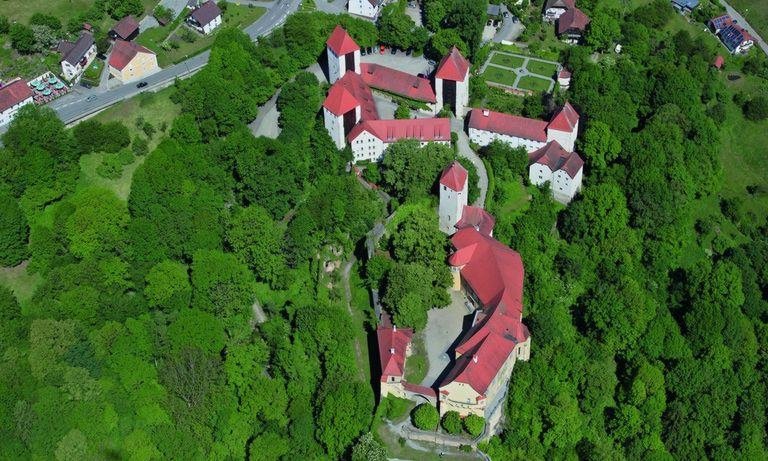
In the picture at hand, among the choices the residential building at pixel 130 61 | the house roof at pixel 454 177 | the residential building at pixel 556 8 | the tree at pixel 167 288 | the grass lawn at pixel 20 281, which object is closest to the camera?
the tree at pixel 167 288

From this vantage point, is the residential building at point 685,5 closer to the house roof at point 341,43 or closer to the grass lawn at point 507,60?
the grass lawn at point 507,60

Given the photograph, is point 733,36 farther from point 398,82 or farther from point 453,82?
point 398,82

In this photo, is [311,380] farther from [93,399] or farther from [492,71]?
[492,71]

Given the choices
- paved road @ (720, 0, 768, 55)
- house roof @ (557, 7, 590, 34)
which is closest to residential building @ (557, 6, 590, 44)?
house roof @ (557, 7, 590, 34)

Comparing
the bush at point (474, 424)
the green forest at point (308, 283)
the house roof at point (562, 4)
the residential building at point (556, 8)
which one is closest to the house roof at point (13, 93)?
the green forest at point (308, 283)

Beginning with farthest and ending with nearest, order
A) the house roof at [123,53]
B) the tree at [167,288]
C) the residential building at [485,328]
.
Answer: the house roof at [123,53] → the tree at [167,288] → the residential building at [485,328]

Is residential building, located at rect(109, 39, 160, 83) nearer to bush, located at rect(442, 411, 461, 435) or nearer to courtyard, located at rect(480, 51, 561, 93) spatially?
courtyard, located at rect(480, 51, 561, 93)

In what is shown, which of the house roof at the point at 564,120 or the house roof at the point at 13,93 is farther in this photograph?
the house roof at the point at 564,120
